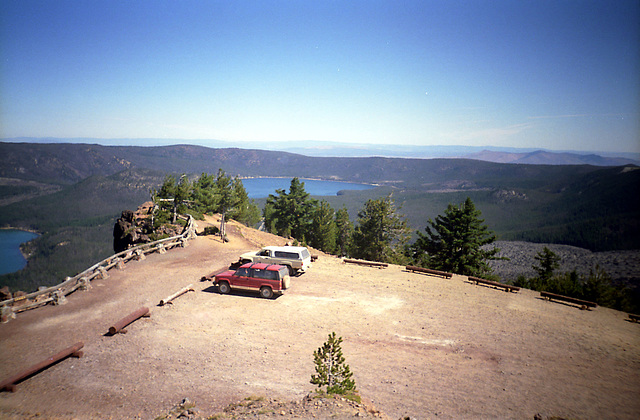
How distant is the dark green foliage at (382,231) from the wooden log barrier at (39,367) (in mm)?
35985

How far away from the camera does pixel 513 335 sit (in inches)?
612

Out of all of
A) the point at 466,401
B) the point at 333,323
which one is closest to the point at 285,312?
the point at 333,323

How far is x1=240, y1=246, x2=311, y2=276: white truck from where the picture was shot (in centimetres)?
2320

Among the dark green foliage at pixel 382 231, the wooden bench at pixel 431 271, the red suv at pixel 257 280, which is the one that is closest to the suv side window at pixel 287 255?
the red suv at pixel 257 280

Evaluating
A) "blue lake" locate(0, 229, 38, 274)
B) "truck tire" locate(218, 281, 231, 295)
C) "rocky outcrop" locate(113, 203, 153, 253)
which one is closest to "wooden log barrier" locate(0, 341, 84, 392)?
"truck tire" locate(218, 281, 231, 295)

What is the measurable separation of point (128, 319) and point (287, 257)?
1117 centimetres

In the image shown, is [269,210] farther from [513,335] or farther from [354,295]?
[513,335]

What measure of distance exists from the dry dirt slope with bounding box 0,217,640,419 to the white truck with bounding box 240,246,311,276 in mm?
2002

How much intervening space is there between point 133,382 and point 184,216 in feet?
98.3

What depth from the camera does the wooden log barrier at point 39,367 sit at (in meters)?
10.0

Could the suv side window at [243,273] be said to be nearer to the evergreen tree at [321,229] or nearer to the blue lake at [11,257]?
the evergreen tree at [321,229]

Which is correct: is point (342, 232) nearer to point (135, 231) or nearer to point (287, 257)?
point (135, 231)

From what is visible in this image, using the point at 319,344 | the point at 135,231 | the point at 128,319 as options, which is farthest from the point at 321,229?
the point at 128,319

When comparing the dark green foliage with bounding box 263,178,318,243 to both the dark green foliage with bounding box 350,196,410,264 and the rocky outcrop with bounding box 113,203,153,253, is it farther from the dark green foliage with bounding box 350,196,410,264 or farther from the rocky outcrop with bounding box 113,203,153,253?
the rocky outcrop with bounding box 113,203,153,253
